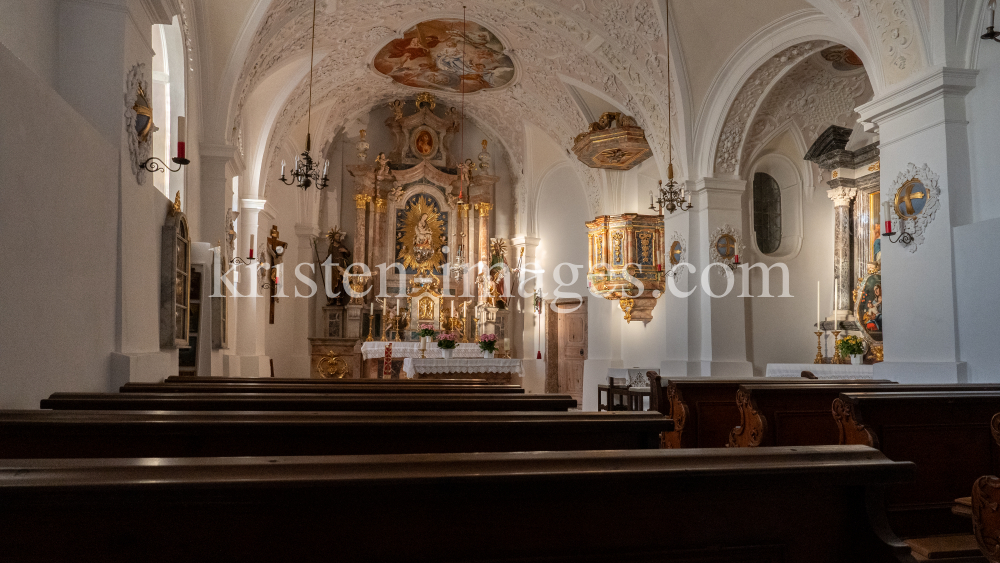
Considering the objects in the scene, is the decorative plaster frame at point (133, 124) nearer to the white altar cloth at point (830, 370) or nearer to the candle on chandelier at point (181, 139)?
the candle on chandelier at point (181, 139)

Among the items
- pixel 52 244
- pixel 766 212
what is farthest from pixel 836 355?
pixel 52 244

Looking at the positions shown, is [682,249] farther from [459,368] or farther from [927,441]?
[927,441]

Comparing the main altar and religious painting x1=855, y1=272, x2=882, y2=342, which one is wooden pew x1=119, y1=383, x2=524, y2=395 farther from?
the main altar

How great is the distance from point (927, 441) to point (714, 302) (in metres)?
6.33

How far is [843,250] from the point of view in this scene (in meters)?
10.3

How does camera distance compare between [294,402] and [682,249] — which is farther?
[682,249]

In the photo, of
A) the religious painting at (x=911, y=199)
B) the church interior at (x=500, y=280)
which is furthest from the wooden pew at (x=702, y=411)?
the religious painting at (x=911, y=199)

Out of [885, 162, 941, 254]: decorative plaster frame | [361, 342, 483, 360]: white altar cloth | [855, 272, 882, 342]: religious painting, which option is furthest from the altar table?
[885, 162, 941, 254]: decorative plaster frame

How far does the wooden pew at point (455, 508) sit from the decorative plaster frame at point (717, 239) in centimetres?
877

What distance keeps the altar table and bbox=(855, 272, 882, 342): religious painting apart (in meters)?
5.67

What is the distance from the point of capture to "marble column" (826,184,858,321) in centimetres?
1020

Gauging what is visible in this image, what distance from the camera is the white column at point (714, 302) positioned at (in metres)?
10.2

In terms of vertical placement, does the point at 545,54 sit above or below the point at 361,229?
above

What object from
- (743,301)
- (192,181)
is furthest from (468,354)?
(192,181)
